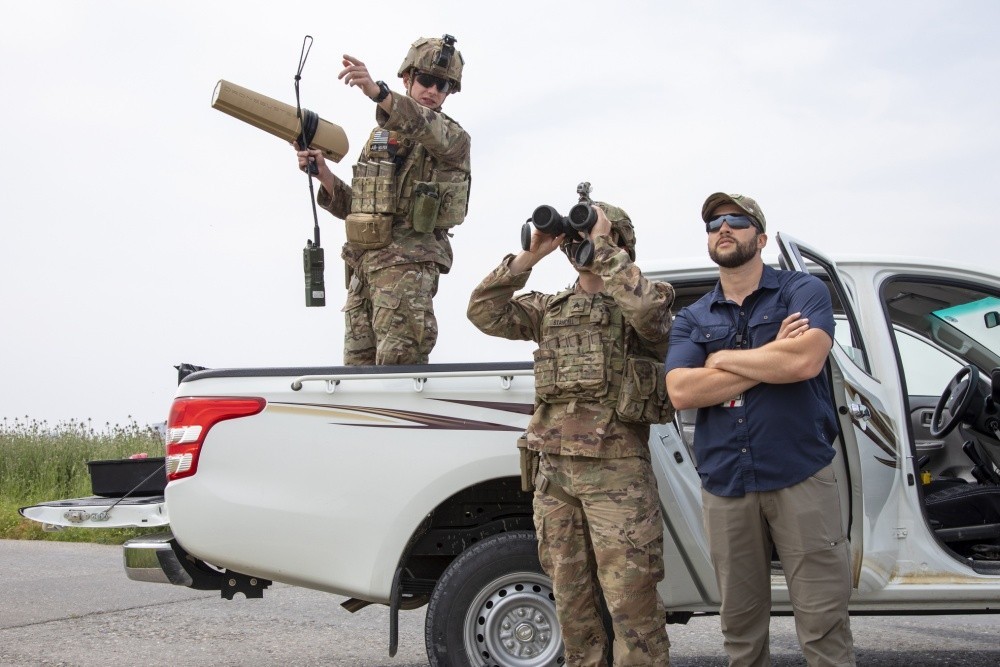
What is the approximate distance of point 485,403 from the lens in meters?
3.88

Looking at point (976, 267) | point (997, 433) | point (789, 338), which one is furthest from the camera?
point (997, 433)

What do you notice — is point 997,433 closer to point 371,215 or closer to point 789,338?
point 789,338

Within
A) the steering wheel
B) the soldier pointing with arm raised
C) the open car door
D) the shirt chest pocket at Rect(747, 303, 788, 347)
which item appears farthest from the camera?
the soldier pointing with arm raised

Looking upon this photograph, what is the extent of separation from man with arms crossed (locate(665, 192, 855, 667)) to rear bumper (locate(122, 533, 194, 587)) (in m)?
1.96

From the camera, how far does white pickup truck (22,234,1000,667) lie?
3.80 m

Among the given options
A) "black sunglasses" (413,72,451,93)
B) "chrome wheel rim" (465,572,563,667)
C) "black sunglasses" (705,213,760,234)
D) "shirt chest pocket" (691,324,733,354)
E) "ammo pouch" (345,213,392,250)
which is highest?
"black sunglasses" (413,72,451,93)

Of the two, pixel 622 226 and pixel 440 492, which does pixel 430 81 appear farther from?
pixel 440 492

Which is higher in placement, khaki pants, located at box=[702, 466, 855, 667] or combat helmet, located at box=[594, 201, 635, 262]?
combat helmet, located at box=[594, 201, 635, 262]

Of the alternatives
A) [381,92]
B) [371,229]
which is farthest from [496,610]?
[381,92]

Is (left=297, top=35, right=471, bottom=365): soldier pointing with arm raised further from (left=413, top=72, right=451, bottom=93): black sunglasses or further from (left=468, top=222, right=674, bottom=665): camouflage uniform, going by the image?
(left=468, top=222, right=674, bottom=665): camouflage uniform

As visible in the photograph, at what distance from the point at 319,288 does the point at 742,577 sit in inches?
95.5

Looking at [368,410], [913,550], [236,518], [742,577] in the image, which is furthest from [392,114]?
[913,550]

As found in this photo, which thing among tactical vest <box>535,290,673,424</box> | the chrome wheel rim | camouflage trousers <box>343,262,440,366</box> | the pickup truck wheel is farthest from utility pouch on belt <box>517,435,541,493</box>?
camouflage trousers <box>343,262,440,366</box>

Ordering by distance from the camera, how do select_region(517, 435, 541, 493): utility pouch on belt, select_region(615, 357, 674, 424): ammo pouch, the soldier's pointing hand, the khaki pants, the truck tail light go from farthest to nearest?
the soldier's pointing hand < the truck tail light < select_region(517, 435, 541, 493): utility pouch on belt < select_region(615, 357, 674, 424): ammo pouch < the khaki pants
